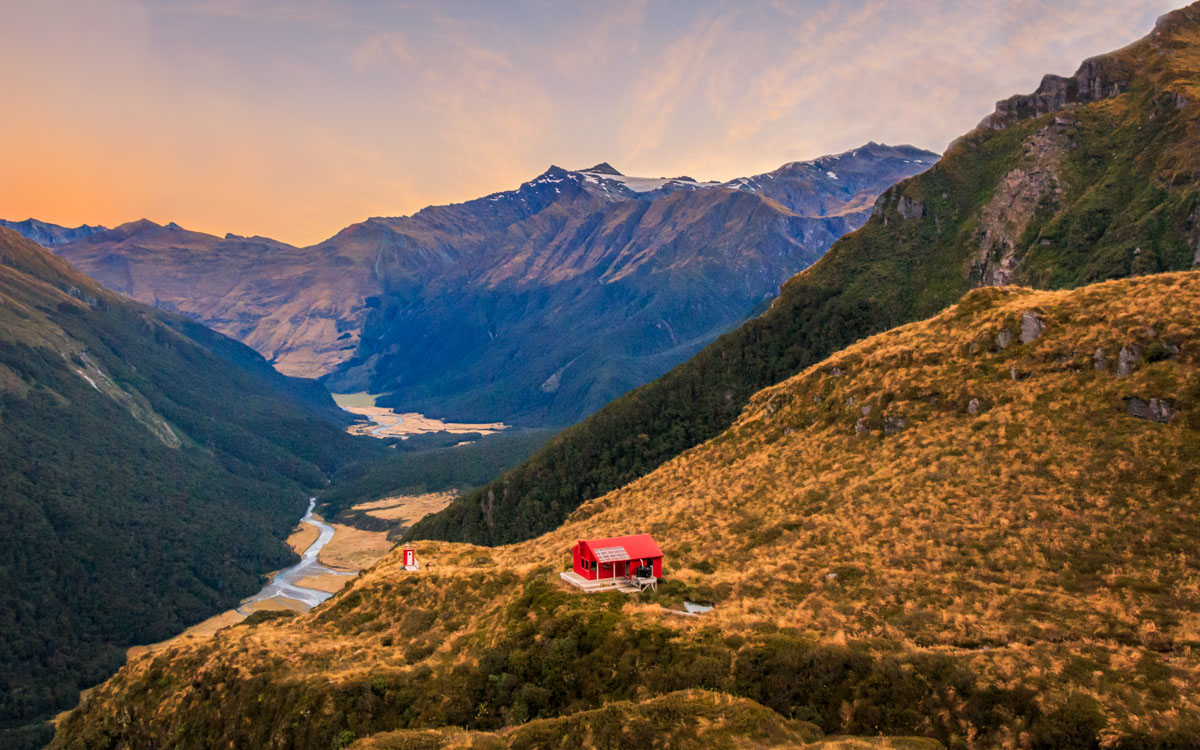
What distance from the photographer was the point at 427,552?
305 ft

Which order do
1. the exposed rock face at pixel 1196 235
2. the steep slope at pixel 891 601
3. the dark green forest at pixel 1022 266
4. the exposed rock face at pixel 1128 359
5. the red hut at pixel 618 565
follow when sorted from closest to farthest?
the steep slope at pixel 891 601 < the red hut at pixel 618 565 < the exposed rock face at pixel 1128 359 < the exposed rock face at pixel 1196 235 < the dark green forest at pixel 1022 266

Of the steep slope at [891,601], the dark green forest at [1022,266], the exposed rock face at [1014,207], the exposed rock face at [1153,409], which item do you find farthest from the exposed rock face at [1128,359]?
the exposed rock face at [1014,207]

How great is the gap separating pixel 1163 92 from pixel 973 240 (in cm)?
5995

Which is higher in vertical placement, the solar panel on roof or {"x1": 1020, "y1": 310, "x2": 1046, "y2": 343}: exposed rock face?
{"x1": 1020, "y1": 310, "x2": 1046, "y2": 343}: exposed rock face

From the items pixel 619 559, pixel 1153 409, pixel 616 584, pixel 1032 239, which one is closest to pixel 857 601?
pixel 619 559

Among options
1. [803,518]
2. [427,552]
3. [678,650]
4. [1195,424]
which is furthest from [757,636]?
[427,552]

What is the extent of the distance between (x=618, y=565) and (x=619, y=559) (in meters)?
1.08

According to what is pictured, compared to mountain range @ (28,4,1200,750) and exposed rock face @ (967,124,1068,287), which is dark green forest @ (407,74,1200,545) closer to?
exposed rock face @ (967,124,1068,287)

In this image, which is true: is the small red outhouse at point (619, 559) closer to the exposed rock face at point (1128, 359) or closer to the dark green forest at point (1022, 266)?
the exposed rock face at point (1128, 359)

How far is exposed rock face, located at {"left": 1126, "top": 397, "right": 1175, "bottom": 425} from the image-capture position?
53275 millimetres

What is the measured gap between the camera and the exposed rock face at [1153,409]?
53.3 m

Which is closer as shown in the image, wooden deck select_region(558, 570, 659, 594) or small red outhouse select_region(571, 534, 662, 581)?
wooden deck select_region(558, 570, 659, 594)

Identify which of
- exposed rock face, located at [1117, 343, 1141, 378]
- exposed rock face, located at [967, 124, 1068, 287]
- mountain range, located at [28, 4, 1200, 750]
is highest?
A: exposed rock face, located at [967, 124, 1068, 287]

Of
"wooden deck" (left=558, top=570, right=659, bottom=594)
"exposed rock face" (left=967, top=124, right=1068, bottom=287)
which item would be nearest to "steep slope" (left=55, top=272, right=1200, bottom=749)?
"wooden deck" (left=558, top=570, right=659, bottom=594)
